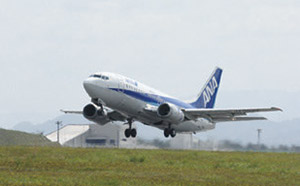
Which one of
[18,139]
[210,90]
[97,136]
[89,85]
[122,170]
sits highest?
[210,90]

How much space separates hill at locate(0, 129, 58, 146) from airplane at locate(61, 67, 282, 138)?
1714 centimetres

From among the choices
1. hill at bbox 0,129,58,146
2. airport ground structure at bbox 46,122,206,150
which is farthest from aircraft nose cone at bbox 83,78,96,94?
airport ground structure at bbox 46,122,206,150

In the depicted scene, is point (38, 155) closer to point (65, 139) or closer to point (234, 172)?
point (234, 172)

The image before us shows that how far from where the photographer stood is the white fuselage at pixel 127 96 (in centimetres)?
4472

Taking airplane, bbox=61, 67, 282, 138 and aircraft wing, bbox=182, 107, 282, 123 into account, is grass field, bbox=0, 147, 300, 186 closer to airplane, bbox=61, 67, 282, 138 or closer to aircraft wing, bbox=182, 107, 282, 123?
airplane, bbox=61, 67, 282, 138

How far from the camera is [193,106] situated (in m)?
61.1

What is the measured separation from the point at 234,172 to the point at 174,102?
82.8ft

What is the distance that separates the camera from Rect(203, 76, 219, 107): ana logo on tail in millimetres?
64975

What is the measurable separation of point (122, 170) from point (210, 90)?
39335 mm

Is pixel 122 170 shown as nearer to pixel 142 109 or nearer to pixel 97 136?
pixel 142 109

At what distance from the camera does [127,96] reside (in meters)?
46.6

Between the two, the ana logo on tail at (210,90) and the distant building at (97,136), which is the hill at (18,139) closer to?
the ana logo on tail at (210,90)

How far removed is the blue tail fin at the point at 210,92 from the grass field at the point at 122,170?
82.3ft

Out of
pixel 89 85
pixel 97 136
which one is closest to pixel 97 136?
pixel 97 136
